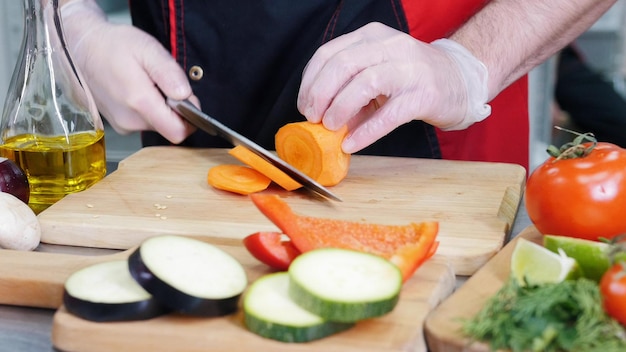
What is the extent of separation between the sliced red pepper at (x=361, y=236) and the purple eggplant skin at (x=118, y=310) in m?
0.23

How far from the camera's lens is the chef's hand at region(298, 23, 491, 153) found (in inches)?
65.7

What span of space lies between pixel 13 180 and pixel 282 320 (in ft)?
2.38

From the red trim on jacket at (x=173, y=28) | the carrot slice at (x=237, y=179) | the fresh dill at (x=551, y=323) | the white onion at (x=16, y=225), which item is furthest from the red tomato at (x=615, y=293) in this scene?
the red trim on jacket at (x=173, y=28)

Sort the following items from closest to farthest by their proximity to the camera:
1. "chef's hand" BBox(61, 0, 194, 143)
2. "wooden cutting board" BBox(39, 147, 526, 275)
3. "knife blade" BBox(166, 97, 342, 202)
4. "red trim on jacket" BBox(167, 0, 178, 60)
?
"wooden cutting board" BBox(39, 147, 526, 275), "knife blade" BBox(166, 97, 342, 202), "chef's hand" BBox(61, 0, 194, 143), "red trim on jacket" BBox(167, 0, 178, 60)

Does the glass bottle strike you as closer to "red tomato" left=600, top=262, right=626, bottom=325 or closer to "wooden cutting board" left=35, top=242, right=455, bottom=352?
"wooden cutting board" left=35, top=242, right=455, bottom=352

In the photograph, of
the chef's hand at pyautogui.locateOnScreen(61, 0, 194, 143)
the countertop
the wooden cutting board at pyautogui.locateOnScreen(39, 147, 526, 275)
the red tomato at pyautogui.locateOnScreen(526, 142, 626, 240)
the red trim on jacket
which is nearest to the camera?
the countertop

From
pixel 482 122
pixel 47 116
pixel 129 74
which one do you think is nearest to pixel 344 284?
pixel 47 116

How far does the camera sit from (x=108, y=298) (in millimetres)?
1078

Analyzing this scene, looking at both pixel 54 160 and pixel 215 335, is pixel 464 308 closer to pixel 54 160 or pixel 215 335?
pixel 215 335

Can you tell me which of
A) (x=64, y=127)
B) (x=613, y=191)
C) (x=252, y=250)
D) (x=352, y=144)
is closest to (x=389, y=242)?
(x=252, y=250)

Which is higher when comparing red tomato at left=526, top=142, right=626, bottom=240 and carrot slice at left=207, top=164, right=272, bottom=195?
red tomato at left=526, top=142, right=626, bottom=240

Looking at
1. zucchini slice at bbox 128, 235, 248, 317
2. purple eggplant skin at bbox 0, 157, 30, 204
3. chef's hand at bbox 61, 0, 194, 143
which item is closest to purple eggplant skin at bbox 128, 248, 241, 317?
zucchini slice at bbox 128, 235, 248, 317

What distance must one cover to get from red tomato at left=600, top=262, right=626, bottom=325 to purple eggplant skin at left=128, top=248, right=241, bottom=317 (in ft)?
1.49

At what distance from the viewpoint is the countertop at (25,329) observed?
1130 millimetres
